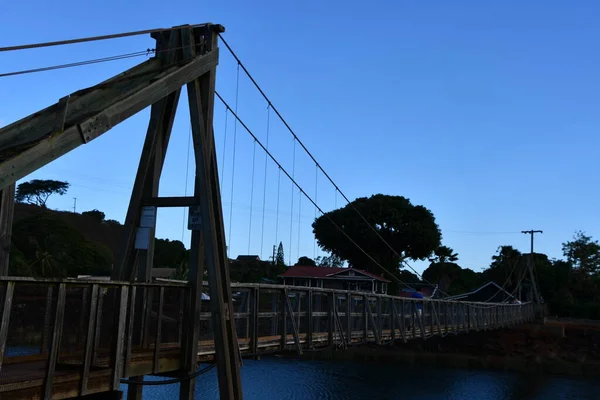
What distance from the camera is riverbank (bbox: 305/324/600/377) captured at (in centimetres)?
4231

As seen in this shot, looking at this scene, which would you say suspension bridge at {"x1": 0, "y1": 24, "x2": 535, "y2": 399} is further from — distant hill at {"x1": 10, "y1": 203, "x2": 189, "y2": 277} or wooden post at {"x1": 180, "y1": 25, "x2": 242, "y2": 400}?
distant hill at {"x1": 10, "y1": 203, "x2": 189, "y2": 277}

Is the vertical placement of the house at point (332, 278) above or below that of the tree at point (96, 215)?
below

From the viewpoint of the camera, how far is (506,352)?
4400 centimetres

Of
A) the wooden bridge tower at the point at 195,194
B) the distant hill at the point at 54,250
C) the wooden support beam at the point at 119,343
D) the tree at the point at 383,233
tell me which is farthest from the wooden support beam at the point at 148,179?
the tree at the point at 383,233

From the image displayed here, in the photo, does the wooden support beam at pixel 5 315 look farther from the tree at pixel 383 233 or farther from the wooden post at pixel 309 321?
the tree at pixel 383 233

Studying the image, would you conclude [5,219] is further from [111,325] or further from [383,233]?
[383,233]

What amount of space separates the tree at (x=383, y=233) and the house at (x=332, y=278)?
28.0 ft

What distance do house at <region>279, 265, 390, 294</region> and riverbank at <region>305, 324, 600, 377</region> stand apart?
10.3 m

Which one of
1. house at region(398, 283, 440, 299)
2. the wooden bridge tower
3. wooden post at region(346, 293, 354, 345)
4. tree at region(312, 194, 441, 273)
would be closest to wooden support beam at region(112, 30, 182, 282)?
the wooden bridge tower

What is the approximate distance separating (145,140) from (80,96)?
72.9 inches

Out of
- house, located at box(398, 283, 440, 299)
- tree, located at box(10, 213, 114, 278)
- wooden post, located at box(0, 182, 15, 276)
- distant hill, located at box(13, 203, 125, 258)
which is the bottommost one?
wooden post, located at box(0, 182, 15, 276)

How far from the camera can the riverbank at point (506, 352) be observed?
42.3m

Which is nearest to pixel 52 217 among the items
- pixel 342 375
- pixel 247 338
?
pixel 342 375

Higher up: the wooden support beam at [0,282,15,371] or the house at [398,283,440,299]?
the house at [398,283,440,299]
